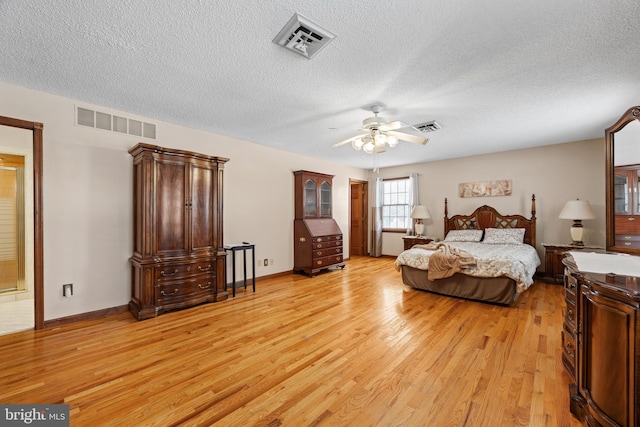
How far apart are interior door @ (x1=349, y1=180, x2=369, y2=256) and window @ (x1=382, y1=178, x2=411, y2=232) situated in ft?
1.70

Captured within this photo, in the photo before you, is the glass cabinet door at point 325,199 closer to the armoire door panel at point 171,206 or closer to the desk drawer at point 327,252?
the desk drawer at point 327,252

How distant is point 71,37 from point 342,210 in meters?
5.54

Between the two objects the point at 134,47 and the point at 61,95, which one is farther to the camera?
the point at 61,95

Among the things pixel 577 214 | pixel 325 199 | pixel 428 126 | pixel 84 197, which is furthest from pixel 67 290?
pixel 577 214

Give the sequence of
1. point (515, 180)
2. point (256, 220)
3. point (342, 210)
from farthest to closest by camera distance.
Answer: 1. point (342, 210)
2. point (515, 180)
3. point (256, 220)

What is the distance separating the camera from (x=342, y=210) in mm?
6789

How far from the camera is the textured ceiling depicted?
1.71m

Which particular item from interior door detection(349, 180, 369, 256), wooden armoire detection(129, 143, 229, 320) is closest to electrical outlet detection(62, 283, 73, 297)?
wooden armoire detection(129, 143, 229, 320)

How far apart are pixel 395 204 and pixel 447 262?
363cm

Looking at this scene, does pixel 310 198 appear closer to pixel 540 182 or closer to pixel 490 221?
pixel 490 221

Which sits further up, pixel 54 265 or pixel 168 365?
pixel 54 265

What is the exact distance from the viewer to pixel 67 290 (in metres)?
2.99

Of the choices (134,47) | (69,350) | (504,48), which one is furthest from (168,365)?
(504,48)

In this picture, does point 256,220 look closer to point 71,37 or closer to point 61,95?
point 61,95
